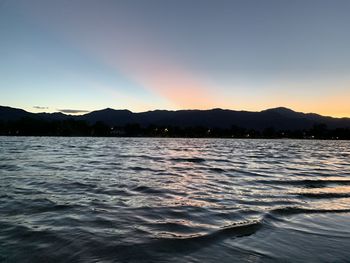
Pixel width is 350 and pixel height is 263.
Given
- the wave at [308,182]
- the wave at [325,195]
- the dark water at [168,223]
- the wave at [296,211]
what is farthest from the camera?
the wave at [308,182]

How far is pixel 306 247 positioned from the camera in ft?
22.5

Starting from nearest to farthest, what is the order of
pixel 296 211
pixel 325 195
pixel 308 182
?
1. pixel 296 211
2. pixel 325 195
3. pixel 308 182

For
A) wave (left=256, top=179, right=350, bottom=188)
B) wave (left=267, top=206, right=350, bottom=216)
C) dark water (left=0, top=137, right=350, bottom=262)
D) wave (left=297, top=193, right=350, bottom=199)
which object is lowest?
wave (left=256, top=179, right=350, bottom=188)

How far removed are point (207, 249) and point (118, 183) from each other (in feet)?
32.7

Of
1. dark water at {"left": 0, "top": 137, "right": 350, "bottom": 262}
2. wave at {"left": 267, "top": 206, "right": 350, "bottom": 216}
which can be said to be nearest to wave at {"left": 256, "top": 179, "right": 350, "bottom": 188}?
dark water at {"left": 0, "top": 137, "right": 350, "bottom": 262}

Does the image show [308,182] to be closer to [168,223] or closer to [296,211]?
[296,211]

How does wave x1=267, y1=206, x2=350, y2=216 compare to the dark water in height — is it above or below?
below

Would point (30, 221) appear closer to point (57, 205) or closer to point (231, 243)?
point (57, 205)

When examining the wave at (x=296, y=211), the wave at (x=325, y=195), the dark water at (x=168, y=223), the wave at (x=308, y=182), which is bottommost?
the wave at (x=308, y=182)

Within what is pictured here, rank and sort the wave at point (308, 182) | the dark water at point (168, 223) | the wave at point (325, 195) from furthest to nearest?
the wave at point (308, 182) < the wave at point (325, 195) < the dark water at point (168, 223)

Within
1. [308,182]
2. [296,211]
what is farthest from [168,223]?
[308,182]

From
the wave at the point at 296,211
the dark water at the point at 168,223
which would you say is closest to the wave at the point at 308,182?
the dark water at the point at 168,223

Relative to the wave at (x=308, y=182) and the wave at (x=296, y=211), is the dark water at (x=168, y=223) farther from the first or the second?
the wave at (x=308, y=182)

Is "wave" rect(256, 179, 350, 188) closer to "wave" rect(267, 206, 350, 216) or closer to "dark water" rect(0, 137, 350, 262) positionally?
"dark water" rect(0, 137, 350, 262)
